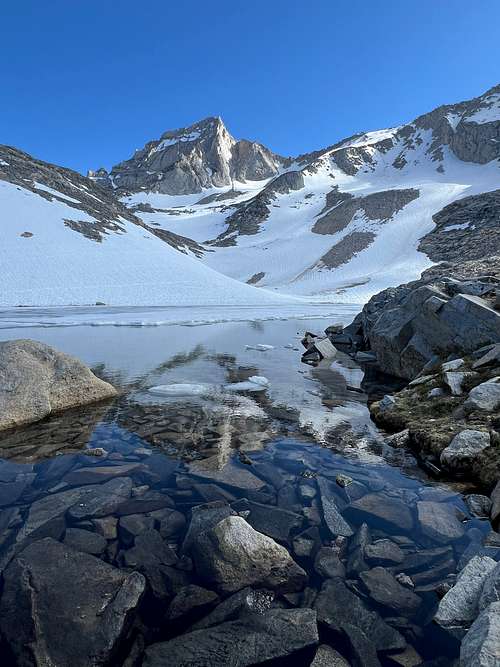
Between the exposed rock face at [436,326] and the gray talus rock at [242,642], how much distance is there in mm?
8288

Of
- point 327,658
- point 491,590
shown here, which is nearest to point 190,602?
point 327,658

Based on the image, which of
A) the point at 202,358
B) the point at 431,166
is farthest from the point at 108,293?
the point at 431,166

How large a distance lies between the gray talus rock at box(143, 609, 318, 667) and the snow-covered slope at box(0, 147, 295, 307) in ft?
146

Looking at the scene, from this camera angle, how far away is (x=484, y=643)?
2209mm

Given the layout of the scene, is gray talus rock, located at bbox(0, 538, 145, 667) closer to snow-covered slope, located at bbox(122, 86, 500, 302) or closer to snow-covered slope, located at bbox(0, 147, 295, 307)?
snow-covered slope, located at bbox(0, 147, 295, 307)

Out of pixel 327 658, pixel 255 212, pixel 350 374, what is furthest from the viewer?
pixel 255 212

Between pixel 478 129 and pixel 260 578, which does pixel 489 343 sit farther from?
pixel 478 129

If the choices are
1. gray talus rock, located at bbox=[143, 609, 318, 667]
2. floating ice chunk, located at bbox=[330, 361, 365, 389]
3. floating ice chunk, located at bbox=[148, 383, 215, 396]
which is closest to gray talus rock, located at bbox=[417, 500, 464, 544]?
gray talus rock, located at bbox=[143, 609, 318, 667]

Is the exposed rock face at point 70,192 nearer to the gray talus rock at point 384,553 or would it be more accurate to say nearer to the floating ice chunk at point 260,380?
the floating ice chunk at point 260,380

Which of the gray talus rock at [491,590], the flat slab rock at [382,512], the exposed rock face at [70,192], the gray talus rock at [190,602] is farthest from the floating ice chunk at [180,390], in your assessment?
the exposed rock face at [70,192]

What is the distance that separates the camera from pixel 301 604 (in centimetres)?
317

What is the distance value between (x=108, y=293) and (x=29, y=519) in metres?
45.0

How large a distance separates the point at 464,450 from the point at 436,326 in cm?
603

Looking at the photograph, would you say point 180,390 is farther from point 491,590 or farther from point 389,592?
point 491,590
